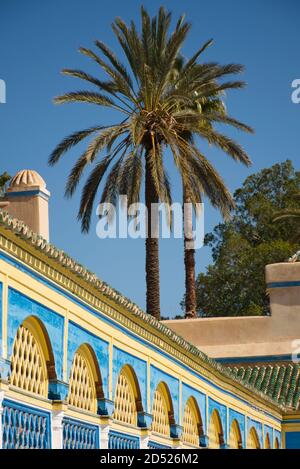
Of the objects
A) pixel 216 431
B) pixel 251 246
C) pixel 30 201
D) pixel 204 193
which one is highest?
pixel 251 246

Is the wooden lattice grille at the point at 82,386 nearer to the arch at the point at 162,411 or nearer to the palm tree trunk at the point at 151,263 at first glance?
the arch at the point at 162,411

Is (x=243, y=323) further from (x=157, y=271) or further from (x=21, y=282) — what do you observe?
(x=21, y=282)

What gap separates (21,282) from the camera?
36.1 feet

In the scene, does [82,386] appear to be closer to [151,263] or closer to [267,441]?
[267,441]

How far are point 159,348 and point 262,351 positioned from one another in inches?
597

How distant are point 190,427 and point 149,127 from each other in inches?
456

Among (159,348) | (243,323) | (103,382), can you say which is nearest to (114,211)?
(243,323)

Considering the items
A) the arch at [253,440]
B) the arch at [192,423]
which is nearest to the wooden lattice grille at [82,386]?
the arch at [192,423]

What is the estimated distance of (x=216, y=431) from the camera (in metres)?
20.9

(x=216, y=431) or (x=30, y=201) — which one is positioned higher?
(x=30, y=201)

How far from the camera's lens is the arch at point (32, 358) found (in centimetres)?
1119

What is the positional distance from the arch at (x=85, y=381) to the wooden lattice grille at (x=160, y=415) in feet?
9.59

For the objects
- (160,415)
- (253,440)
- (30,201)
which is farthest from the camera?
(253,440)

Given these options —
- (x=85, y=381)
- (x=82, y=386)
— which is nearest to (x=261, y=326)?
(x=85, y=381)
